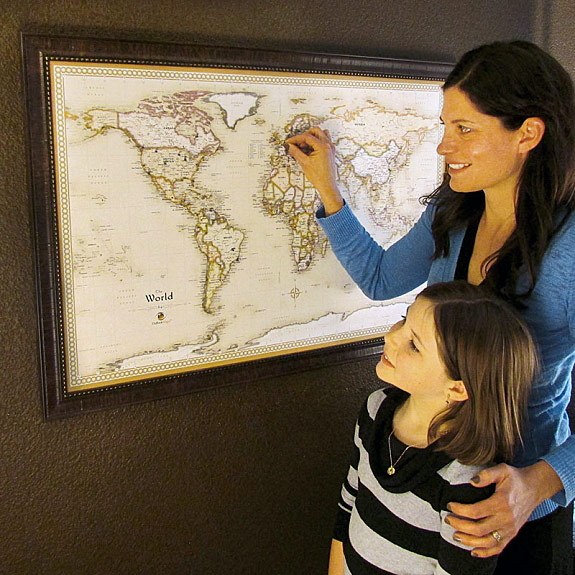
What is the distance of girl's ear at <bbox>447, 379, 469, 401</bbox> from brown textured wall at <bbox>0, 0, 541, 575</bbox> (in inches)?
22.0

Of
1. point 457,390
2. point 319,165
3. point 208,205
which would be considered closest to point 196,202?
point 208,205

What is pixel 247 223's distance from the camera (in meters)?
1.48

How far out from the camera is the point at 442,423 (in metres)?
1.21

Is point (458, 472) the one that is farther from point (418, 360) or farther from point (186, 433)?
point (186, 433)

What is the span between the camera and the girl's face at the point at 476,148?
1.25 m

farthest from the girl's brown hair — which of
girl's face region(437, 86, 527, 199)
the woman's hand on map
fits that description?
the woman's hand on map

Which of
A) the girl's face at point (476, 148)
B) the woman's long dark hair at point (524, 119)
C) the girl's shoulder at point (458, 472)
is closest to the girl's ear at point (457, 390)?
the girl's shoulder at point (458, 472)

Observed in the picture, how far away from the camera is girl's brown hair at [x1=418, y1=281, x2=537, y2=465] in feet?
3.80

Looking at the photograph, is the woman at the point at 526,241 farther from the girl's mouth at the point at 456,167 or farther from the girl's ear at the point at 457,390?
the girl's ear at the point at 457,390

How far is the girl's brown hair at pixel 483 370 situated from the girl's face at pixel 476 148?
27 centimetres

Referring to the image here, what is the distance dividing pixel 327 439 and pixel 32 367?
0.83 metres

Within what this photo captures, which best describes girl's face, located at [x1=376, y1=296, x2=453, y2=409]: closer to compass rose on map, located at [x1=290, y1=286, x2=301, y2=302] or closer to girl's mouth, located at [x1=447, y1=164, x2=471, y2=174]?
girl's mouth, located at [x1=447, y1=164, x2=471, y2=174]

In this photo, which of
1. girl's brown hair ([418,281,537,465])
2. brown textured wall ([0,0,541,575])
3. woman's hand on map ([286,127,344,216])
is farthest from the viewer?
woman's hand on map ([286,127,344,216])

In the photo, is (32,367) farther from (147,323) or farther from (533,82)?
(533,82)
